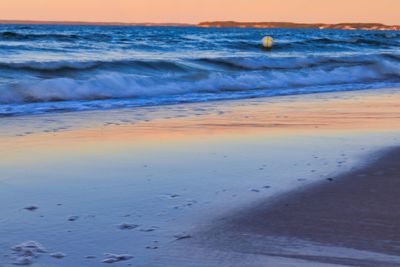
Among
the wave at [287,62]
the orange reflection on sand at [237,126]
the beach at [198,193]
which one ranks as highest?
the beach at [198,193]

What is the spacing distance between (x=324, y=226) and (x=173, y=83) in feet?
34.2

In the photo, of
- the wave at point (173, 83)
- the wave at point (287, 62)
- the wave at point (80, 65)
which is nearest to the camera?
the wave at point (173, 83)

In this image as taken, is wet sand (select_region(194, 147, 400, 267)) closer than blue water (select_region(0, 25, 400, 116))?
Yes

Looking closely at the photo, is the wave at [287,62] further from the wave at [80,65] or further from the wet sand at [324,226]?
the wet sand at [324,226]

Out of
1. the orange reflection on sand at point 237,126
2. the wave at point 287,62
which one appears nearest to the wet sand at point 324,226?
the orange reflection on sand at point 237,126

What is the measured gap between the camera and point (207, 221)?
12.4ft

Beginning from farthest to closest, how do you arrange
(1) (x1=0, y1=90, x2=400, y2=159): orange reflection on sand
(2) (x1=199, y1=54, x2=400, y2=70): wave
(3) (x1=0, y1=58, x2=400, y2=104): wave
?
(2) (x1=199, y1=54, x2=400, y2=70): wave
(3) (x1=0, y1=58, x2=400, y2=104): wave
(1) (x1=0, y1=90, x2=400, y2=159): orange reflection on sand

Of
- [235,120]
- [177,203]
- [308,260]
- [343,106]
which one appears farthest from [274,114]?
[308,260]

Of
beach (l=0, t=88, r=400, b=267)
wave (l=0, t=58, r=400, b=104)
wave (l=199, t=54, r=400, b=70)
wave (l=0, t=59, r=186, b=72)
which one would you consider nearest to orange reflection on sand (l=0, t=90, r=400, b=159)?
beach (l=0, t=88, r=400, b=267)

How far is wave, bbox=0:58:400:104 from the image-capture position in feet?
37.5

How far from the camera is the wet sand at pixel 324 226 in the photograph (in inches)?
129

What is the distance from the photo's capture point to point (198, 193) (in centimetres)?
441

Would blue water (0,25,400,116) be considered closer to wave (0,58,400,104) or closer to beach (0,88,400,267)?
wave (0,58,400,104)

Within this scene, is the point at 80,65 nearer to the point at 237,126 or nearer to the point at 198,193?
the point at 237,126
